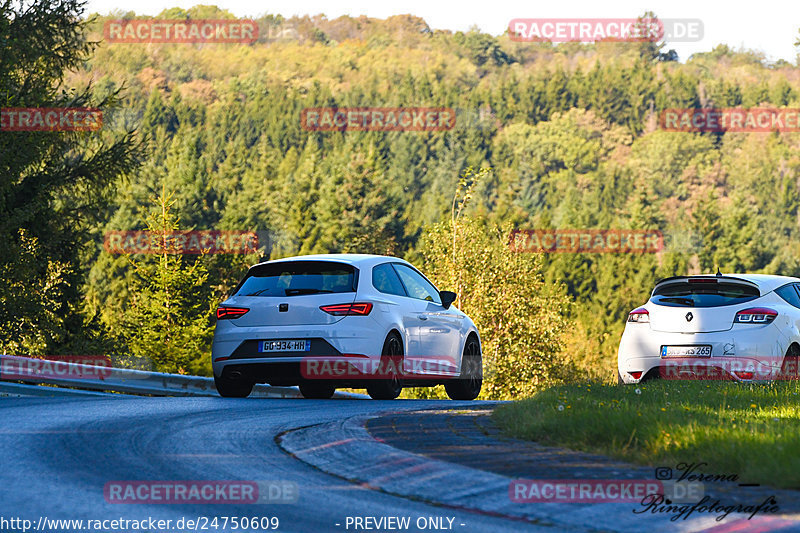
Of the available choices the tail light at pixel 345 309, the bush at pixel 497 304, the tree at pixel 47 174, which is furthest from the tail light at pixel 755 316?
the bush at pixel 497 304

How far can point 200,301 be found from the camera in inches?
2205

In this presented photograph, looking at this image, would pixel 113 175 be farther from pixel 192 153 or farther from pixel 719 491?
pixel 192 153

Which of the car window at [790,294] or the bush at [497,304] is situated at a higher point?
the car window at [790,294]

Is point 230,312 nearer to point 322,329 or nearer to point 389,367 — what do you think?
point 322,329

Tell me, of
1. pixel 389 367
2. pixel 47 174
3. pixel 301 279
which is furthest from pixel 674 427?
pixel 47 174

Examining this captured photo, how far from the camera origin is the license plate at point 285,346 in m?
12.6

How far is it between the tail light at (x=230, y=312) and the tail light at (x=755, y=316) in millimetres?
6337

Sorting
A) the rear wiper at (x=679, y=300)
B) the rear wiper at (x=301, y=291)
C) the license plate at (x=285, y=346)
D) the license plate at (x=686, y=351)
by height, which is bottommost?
the license plate at (x=686, y=351)

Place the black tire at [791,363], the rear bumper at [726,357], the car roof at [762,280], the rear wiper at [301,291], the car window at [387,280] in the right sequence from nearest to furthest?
1. the rear wiper at [301,291]
2. the car window at [387,280]
3. the rear bumper at [726,357]
4. the black tire at [791,363]
5. the car roof at [762,280]

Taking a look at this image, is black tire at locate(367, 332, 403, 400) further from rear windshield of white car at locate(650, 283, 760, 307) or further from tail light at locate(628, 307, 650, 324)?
rear windshield of white car at locate(650, 283, 760, 307)

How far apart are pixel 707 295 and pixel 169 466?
380 inches

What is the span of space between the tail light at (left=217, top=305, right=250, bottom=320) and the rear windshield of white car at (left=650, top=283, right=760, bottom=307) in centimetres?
565

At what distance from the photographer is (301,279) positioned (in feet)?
42.6

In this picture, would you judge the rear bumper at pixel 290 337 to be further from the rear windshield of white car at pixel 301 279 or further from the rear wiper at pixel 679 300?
the rear wiper at pixel 679 300
